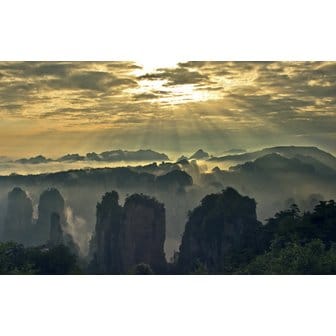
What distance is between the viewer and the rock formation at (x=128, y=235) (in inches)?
295

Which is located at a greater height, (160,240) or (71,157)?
(71,157)

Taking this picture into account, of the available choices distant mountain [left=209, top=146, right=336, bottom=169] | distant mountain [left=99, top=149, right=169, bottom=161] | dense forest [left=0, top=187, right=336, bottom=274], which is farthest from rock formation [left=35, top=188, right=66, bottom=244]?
distant mountain [left=209, top=146, right=336, bottom=169]

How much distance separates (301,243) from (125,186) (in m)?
1.75

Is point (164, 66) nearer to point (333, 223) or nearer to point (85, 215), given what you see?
point (85, 215)

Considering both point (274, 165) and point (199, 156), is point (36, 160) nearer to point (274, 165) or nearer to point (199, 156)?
point (199, 156)

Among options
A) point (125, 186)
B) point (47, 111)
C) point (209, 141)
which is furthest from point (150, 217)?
point (47, 111)

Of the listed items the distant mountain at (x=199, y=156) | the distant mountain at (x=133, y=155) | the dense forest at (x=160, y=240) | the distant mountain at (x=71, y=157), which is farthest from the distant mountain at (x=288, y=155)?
the distant mountain at (x=71, y=157)

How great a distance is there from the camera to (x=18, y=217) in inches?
299

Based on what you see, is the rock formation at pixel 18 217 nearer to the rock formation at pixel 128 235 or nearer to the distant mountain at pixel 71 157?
the distant mountain at pixel 71 157

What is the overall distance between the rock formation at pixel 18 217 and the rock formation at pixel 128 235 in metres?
0.64

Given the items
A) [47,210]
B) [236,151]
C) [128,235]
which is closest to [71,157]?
[47,210]

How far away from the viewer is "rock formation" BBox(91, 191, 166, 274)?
749 cm

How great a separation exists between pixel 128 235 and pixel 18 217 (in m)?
1.05

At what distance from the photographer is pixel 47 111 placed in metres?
7.59
